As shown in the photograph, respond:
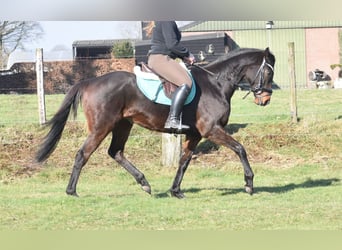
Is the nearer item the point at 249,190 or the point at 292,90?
the point at 249,190

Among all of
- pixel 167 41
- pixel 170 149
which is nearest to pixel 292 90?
pixel 170 149

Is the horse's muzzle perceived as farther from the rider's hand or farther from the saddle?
the saddle

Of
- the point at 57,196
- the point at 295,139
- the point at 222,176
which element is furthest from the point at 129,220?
the point at 295,139

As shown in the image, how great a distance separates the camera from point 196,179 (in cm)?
1157

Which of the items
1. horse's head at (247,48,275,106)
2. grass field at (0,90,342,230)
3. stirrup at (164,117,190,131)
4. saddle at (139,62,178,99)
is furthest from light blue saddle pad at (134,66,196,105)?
grass field at (0,90,342,230)

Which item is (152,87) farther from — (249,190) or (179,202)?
(249,190)

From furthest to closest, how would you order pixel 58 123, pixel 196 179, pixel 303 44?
pixel 303 44
pixel 196 179
pixel 58 123

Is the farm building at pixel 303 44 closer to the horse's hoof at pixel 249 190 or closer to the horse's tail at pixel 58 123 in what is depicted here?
the horse's hoof at pixel 249 190

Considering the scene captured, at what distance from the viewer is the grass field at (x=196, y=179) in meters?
6.91

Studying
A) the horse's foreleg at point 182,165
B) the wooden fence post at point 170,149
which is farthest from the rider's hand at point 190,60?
the wooden fence post at point 170,149

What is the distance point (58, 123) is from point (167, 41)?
2165 mm

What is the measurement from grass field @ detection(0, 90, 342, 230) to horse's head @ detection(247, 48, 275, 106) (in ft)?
5.00

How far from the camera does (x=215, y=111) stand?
A: 898 cm

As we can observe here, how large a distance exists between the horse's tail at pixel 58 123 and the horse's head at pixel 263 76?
2.67 metres
